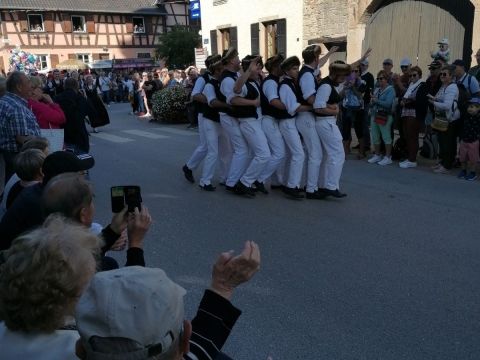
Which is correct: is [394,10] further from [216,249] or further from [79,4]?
[79,4]

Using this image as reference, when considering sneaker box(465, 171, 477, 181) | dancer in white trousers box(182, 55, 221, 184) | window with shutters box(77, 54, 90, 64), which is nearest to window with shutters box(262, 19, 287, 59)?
dancer in white trousers box(182, 55, 221, 184)

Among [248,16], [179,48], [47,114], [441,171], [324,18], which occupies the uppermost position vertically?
[248,16]

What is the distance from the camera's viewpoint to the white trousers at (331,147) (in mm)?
6566

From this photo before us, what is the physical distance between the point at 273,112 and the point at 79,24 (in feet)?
137

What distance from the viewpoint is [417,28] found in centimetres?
1324

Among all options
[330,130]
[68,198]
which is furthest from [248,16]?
[68,198]

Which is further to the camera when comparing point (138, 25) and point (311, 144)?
point (138, 25)

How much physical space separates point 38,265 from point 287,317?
7.73ft

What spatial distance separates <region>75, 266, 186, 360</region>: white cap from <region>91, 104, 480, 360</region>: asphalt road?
6.60ft

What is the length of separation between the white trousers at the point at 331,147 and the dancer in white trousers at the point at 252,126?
2.48 feet

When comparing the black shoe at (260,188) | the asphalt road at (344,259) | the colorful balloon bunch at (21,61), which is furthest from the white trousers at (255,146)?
the colorful balloon bunch at (21,61)

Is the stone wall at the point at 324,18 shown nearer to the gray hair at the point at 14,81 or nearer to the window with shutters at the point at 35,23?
the gray hair at the point at 14,81

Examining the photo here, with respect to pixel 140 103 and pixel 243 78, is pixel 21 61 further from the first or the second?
pixel 243 78

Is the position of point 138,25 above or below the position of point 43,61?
above
